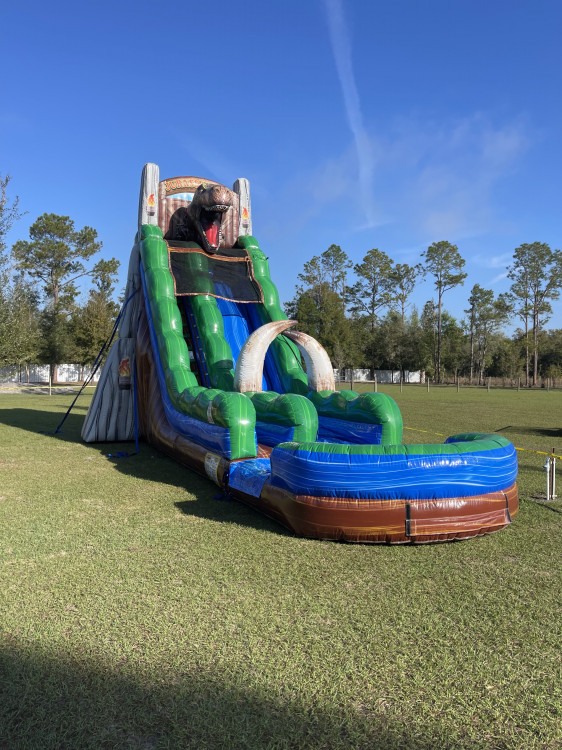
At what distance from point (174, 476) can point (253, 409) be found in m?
1.61

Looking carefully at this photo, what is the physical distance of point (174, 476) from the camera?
594 cm

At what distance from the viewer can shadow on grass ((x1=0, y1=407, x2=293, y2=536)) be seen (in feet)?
14.1

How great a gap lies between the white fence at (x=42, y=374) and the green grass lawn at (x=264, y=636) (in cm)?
3173

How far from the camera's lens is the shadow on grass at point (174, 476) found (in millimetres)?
4301

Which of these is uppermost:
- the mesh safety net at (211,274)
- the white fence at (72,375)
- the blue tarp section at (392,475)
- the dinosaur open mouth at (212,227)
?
the dinosaur open mouth at (212,227)

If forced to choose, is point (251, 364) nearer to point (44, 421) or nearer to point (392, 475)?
point (392, 475)

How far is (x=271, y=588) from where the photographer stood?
9.64 ft

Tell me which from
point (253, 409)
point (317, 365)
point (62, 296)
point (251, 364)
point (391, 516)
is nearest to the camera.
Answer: point (391, 516)

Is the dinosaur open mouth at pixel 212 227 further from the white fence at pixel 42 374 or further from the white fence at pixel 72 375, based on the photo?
the white fence at pixel 42 374

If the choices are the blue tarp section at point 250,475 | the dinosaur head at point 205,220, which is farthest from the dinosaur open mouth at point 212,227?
the blue tarp section at point 250,475

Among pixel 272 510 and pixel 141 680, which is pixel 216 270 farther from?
pixel 141 680

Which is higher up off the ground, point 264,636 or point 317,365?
point 317,365

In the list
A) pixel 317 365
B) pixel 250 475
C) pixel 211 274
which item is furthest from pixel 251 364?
pixel 211 274

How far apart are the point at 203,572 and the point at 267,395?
254 centimetres
